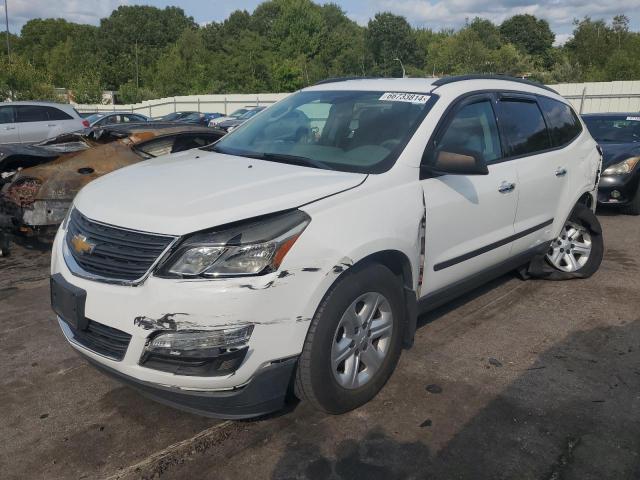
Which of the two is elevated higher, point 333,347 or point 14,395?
point 333,347

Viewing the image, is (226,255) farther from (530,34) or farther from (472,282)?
(530,34)

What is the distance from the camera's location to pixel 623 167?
819 cm

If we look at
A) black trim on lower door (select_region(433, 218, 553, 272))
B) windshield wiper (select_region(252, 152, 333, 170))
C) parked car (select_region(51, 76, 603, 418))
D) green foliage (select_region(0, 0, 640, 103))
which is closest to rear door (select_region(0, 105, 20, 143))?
parked car (select_region(51, 76, 603, 418))

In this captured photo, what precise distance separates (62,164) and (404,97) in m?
4.15

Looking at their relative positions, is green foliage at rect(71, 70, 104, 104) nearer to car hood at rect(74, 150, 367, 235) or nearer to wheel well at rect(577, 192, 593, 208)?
wheel well at rect(577, 192, 593, 208)

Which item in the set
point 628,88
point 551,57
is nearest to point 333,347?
point 628,88

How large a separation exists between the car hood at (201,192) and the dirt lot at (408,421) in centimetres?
110

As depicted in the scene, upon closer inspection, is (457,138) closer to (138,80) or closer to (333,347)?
(333,347)

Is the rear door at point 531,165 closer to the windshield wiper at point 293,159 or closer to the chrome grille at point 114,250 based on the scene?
the windshield wiper at point 293,159

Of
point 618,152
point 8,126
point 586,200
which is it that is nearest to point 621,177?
point 618,152

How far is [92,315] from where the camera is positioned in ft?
8.89

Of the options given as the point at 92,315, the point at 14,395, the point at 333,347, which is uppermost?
the point at 92,315

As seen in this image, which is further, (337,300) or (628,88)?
(628,88)

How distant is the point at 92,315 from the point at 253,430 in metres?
1.00
